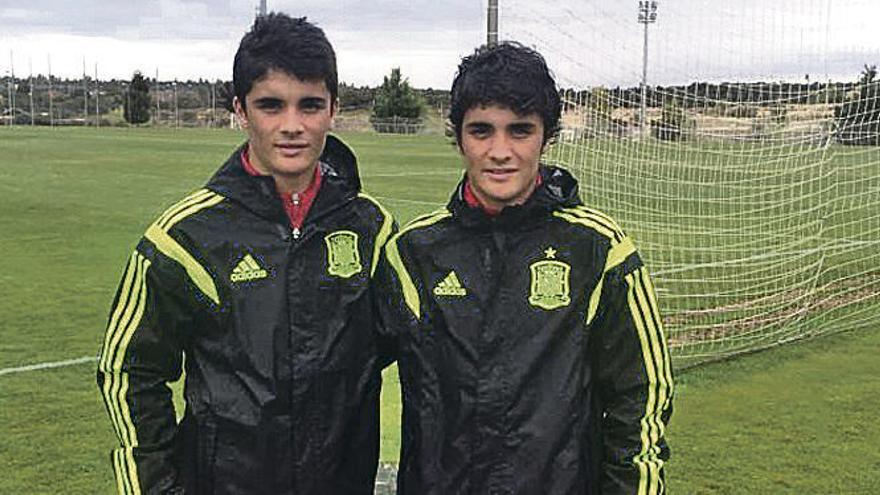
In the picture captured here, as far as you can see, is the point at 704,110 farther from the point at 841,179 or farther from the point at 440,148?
the point at 440,148

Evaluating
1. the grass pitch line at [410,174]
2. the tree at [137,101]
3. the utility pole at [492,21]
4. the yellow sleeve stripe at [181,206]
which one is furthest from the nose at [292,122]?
the tree at [137,101]

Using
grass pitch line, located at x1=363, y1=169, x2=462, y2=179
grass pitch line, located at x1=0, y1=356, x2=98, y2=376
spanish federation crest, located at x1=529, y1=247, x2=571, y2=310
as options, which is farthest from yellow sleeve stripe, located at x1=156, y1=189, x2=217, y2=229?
grass pitch line, located at x1=363, y1=169, x2=462, y2=179

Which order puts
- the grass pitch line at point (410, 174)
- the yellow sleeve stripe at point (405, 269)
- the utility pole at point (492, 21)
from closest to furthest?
the yellow sleeve stripe at point (405, 269), the utility pole at point (492, 21), the grass pitch line at point (410, 174)

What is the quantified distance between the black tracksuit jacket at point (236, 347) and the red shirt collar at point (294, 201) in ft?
0.07

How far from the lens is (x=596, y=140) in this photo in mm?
9062

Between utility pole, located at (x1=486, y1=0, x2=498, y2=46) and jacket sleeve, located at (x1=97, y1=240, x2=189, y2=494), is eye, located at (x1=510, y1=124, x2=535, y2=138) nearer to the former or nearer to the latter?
jacket sleeve, located at (x1=97, y1=240, x2=189, y2=494)

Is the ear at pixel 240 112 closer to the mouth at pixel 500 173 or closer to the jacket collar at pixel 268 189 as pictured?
the jacket collar at pixel 268 189

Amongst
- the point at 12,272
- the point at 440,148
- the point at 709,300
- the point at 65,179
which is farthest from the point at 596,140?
the point at 440,148

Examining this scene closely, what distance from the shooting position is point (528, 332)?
89.0 inches

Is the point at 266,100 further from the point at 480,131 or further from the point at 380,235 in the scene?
the point at 480,131

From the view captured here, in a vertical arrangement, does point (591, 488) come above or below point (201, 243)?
below

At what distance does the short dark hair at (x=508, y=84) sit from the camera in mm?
2275

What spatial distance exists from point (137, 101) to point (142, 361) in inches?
2170

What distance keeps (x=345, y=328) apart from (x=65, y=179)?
721 inches
